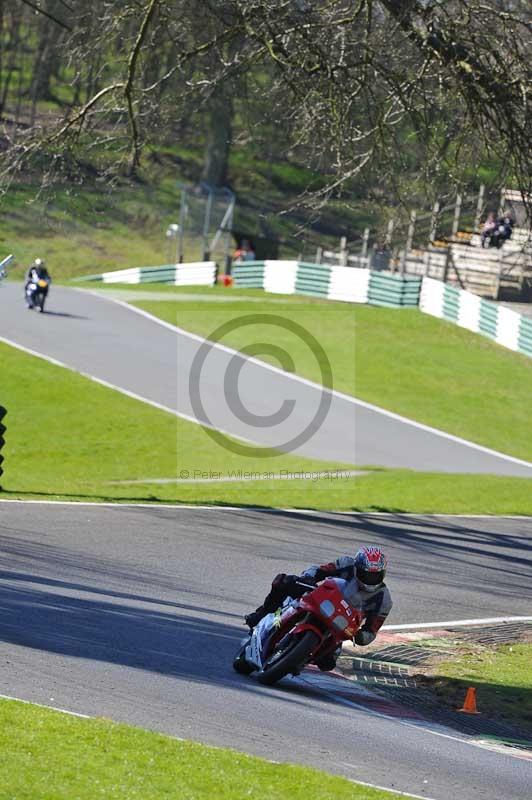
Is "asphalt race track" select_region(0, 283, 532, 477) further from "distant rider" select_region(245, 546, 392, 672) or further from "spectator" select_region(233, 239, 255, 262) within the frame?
"distant rider" select_region(245, 546, 392, 672)

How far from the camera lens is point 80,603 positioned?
1169 centimetres

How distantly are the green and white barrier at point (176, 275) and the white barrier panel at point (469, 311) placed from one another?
9925 millimetres

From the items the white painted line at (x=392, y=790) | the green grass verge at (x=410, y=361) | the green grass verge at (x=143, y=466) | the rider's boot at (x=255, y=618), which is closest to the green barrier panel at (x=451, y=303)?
the green grass verge at (x=410, y=361)

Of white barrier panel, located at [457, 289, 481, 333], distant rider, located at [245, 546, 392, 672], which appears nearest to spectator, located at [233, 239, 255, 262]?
white barrier panel, located at [457, 289, 481, 333]

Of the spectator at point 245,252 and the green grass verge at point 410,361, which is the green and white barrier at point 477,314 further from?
the spectator at point 245,252

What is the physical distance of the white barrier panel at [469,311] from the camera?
127 feet

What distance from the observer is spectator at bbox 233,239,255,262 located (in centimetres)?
4841

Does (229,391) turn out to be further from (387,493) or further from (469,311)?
(469,311)

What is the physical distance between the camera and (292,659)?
9578 millimetres

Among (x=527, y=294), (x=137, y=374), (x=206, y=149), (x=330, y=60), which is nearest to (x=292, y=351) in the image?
(x=137, y=374)

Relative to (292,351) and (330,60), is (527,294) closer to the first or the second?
(292,351)

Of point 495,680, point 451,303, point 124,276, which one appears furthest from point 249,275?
point 495,680

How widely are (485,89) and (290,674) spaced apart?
8.57 m

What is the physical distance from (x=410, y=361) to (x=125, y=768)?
94.2 feet
